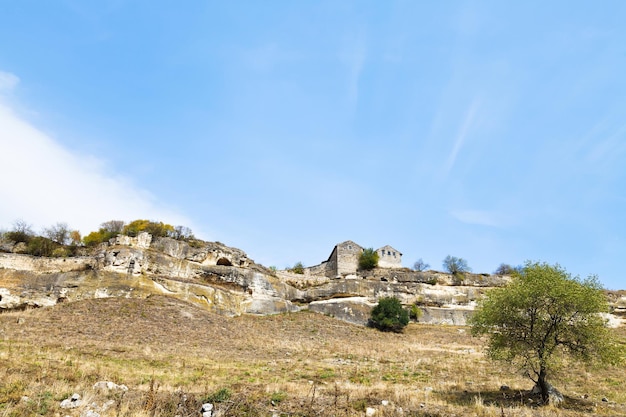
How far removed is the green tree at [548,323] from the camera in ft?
53.9

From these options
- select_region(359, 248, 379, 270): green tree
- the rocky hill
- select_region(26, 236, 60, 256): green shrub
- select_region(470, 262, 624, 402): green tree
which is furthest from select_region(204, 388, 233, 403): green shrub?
select_region(359, 248, 379, 270): green tree

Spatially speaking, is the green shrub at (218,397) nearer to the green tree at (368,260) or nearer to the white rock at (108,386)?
the white rock at (108,386)

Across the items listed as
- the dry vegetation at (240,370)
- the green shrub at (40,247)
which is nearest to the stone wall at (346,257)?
the dry vegetation at (240,370)

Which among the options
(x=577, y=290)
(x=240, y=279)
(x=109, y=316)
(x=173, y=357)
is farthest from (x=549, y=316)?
(x=240, y=279)

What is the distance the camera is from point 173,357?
2244 cm

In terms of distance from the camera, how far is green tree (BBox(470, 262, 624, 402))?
16.4 m

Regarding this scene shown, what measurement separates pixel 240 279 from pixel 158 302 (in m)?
12.4

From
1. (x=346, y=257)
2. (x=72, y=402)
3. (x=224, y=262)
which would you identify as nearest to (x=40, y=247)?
(x=224, y=262)

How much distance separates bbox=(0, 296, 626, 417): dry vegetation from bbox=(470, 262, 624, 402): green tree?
5.29 feet

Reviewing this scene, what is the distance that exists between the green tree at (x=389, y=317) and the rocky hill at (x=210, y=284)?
191 centimetres

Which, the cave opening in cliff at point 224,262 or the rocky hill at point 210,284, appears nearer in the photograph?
the rocky hill at point 210,284

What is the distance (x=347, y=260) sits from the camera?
72.9 metres

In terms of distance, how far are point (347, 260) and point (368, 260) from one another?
3.92 meters

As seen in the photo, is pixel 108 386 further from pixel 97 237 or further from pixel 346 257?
pixel 97 237
